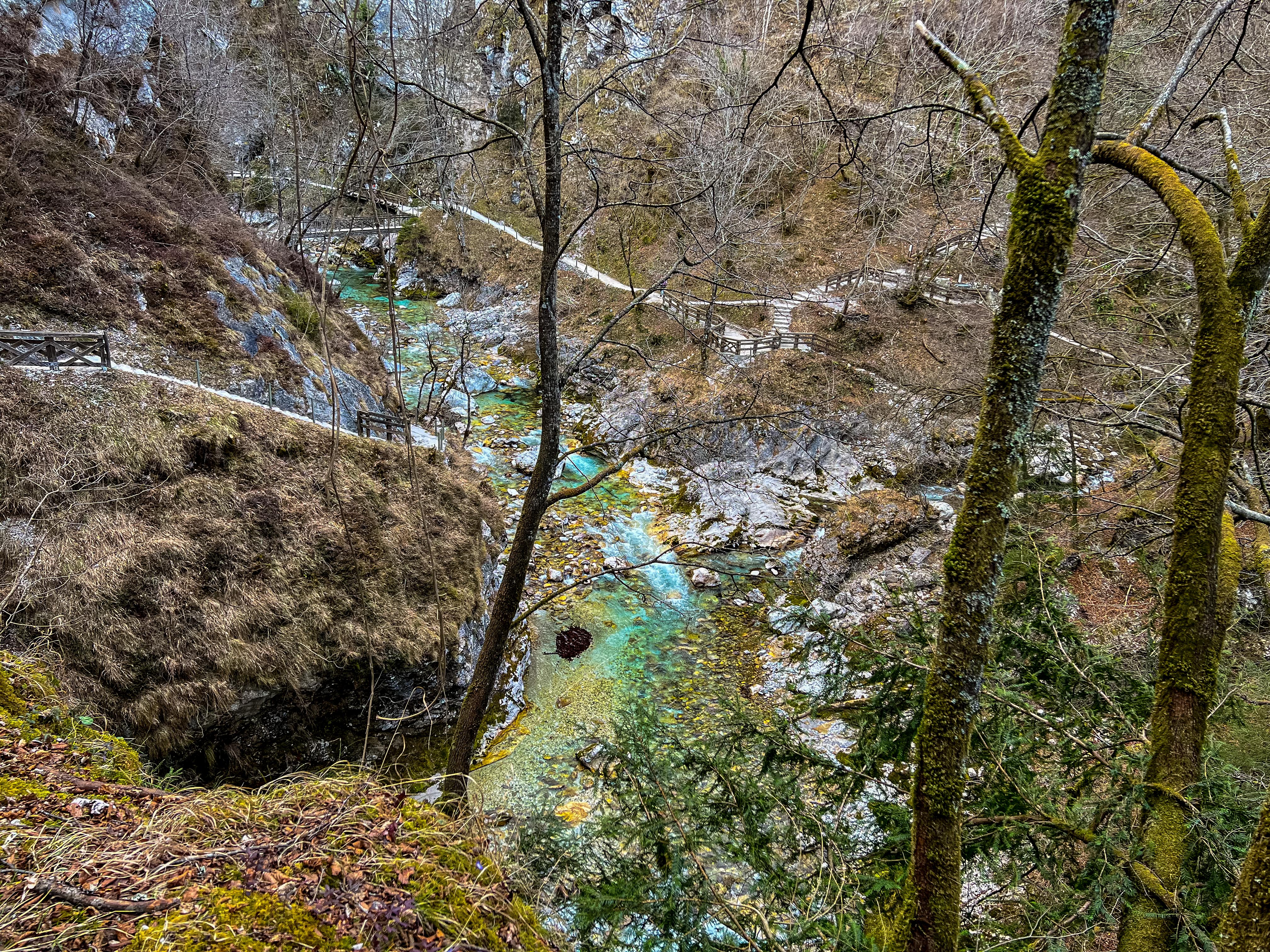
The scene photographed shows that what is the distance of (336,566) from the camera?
29.5 feet

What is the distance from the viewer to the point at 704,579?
41.1 ft

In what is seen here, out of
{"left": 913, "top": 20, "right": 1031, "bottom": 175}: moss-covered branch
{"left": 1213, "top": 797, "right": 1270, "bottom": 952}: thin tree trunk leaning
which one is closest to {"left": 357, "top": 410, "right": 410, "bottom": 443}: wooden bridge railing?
{"left": 913, "top": 20, "right": 1031, "bottom": 175}: moss-covered branch

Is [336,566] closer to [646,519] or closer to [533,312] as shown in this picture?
[646,519]

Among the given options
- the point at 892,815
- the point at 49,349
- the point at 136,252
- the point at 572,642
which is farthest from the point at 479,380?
the point at 892,815

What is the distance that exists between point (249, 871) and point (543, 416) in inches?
119

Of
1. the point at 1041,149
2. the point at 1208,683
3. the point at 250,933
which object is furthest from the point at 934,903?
the point at 1041,149

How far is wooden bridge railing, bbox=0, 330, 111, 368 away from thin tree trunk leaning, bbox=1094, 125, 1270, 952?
1260 cm

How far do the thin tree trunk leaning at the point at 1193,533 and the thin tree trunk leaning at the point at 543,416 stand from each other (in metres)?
2.93

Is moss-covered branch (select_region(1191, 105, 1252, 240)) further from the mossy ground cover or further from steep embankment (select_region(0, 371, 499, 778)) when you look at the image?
steep embankment (select_region(0, 371, 499, 778))

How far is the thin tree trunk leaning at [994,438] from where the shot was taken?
1.70m

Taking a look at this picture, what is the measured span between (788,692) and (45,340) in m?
12.6

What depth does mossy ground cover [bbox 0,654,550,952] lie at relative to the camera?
76.0 inches

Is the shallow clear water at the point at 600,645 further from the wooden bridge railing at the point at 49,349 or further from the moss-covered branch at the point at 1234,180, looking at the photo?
the wooden bridge railing at the point at 49,349

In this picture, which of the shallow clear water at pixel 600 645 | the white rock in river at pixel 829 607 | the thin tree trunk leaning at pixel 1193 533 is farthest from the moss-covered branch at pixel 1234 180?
the white rock in river at pixel 829 607
